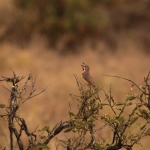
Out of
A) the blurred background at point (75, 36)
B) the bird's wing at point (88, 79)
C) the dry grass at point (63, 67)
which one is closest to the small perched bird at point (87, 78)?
the bird's wing at point (88, 79)

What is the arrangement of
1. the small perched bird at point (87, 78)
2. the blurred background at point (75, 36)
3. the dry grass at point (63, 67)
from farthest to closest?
the blurred background at point (75, 36), the dry grass at point (63, 67), the small perched bird at point (87, 78)

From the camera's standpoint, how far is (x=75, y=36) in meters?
12.2

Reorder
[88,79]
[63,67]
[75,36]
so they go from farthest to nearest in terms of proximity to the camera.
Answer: [75,36] < [63,67] < [88,79]

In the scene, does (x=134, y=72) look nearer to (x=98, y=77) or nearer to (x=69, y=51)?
(x=98, y=77)

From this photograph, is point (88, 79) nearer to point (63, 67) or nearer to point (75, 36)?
point (63, 67)

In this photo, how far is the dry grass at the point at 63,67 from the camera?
7.16 meters

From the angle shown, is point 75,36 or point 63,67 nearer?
point 63,67

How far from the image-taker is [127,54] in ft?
36.5

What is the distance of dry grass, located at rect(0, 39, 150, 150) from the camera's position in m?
7.16

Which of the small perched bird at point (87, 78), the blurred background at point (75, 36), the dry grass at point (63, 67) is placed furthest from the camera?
the blurred background at point (75, 36)

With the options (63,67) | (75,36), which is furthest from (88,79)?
(75,36)

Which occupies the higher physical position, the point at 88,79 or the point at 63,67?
the point at 63,67

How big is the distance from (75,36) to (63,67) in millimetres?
2554

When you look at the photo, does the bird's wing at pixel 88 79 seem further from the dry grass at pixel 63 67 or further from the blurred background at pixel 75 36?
the blurred background at pixel 75 36
